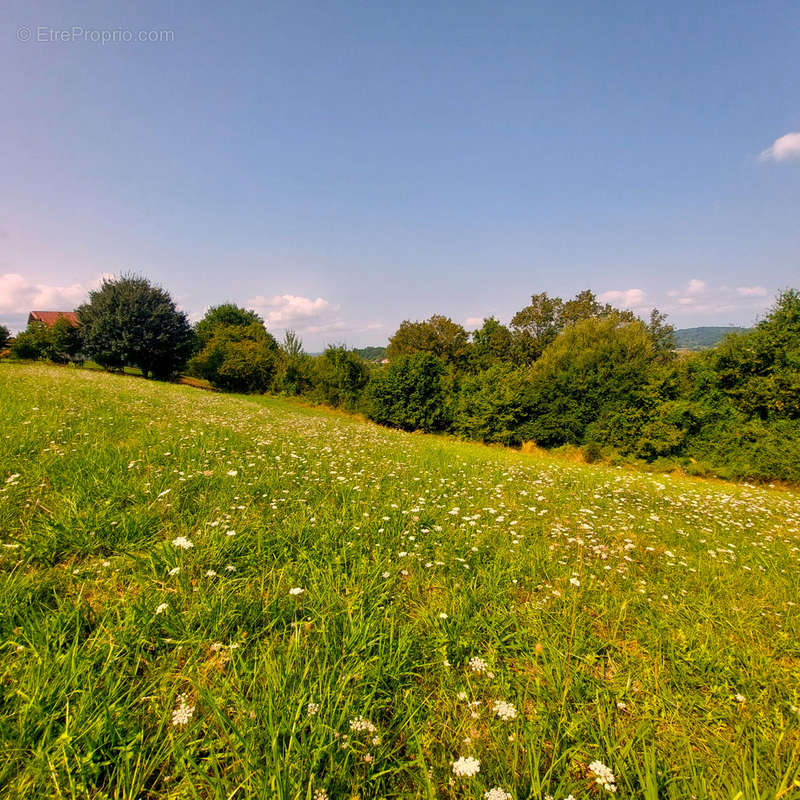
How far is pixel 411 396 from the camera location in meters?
30.8

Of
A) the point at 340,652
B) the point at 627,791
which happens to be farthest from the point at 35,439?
the point at 627,791

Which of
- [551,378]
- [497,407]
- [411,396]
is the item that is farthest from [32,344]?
[551,378]

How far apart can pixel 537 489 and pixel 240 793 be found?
6.23 metres

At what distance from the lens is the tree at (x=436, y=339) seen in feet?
175

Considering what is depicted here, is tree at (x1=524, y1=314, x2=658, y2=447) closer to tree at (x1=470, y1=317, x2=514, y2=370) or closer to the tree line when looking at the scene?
the tree line

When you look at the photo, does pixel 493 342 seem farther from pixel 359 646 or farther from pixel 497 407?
pixel 359 646

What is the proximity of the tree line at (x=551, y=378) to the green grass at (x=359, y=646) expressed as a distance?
2016 centimetres

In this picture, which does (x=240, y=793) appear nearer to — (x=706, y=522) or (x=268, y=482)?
(x=268, y=482)

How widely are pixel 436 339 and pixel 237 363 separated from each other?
28478 millimetres

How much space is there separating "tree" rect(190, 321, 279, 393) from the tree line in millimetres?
185

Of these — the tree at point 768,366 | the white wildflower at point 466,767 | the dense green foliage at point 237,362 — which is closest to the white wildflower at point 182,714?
the white wildflower at point 466,767

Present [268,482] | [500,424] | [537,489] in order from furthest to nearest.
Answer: [500,424], [537,489], [268,482]

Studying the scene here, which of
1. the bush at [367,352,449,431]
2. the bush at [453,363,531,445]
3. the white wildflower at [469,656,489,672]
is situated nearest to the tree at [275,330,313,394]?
the bush at [367,352,449,431]

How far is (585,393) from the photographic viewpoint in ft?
80.0
